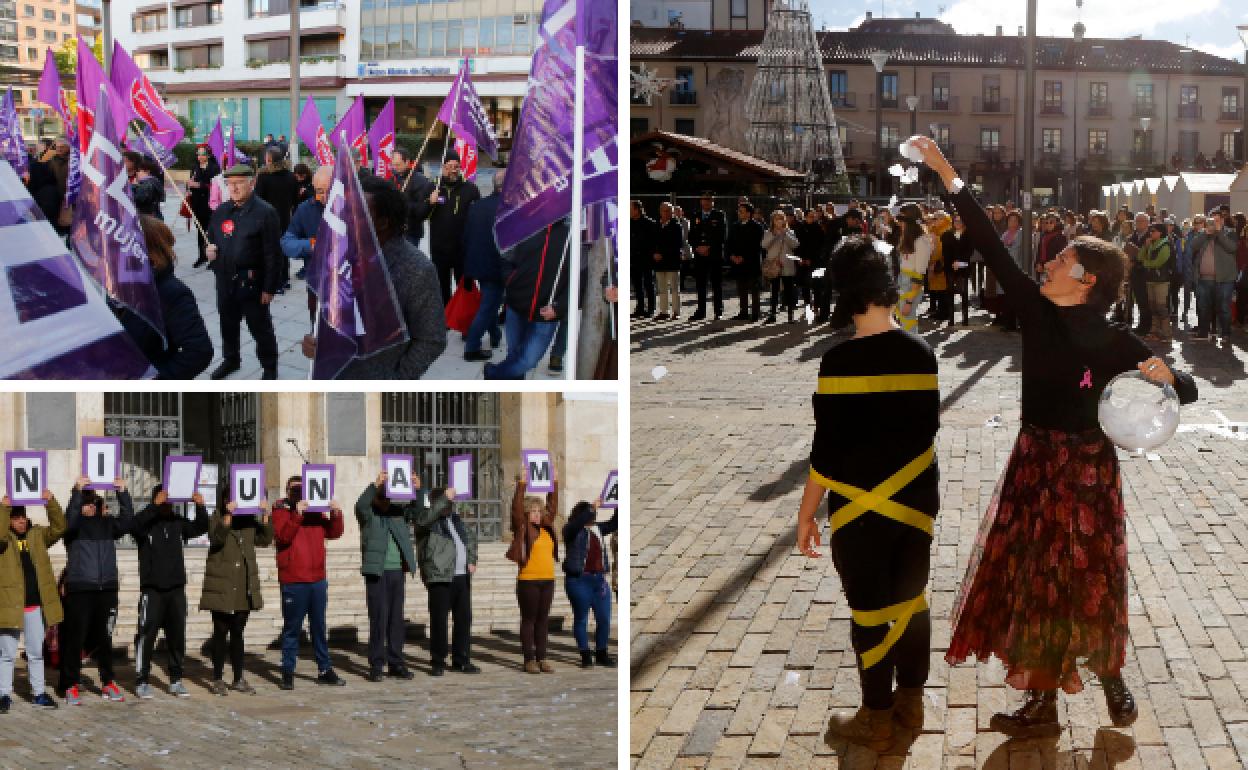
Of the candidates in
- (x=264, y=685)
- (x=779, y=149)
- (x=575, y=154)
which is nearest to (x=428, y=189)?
(x=575, y=154)

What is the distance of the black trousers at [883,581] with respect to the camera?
4996mm

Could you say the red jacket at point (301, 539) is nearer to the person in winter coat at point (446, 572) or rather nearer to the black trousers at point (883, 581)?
the person in winter coat at point (446, 572)

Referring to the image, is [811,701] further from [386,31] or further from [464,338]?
[386,31]

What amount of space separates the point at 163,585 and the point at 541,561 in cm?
206

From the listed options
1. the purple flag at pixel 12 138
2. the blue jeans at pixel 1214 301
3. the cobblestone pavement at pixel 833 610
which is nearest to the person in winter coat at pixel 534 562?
the cobblestone pavement at pixel 833 610

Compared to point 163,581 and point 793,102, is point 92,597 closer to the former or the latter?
point 163,581

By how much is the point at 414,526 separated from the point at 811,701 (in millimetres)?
1530

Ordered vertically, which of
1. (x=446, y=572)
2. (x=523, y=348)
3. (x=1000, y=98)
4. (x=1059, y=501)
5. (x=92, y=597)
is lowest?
(x=92, y=597)

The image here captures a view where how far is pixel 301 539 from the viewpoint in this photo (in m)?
5.73

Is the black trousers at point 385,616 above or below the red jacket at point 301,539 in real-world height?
below

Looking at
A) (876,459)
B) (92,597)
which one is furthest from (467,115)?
(92,597)

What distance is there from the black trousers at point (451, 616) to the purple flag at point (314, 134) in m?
2.13

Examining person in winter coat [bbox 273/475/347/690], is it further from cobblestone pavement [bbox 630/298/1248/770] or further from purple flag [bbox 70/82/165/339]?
cobblestone pavement [bbox 630/298/1248/770]

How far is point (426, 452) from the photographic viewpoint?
4816 mm
